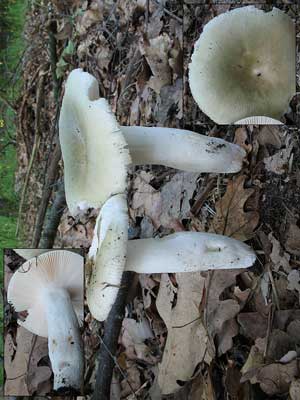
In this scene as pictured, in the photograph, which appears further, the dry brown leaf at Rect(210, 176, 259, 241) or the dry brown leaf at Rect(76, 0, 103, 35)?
the dry brown leaf at Rect(76, 0, 103, 35)

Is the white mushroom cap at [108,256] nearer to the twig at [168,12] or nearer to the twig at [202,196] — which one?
the twig at [202,196]

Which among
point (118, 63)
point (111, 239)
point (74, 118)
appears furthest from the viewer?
point (118, 63)

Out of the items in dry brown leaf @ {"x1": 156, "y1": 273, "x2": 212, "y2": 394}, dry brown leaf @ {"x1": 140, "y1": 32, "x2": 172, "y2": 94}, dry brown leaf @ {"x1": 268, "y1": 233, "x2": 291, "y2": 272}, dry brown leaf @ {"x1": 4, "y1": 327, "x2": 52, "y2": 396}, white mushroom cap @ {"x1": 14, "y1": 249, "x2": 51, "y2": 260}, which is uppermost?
dry brown leaf @ {"x1": 140, "y1": 32, "x2": 172, "y2": 94}

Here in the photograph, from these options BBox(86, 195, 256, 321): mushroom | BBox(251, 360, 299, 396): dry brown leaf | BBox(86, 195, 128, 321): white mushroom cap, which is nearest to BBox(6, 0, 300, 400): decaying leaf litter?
BBox(251, 360, 299, 396): dry brown leaf

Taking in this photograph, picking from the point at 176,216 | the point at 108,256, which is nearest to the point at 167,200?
the point at 176,216

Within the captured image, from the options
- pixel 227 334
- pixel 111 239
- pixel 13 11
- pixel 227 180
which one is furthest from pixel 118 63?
pixel 227 334

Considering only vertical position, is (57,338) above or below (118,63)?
below

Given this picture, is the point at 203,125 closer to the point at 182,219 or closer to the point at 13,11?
the point at 182,219

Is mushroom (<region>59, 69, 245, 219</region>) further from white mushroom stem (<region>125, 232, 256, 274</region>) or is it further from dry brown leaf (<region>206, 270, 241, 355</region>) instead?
dry brown leaf (<region>206, 270, 241, 355</region>)
